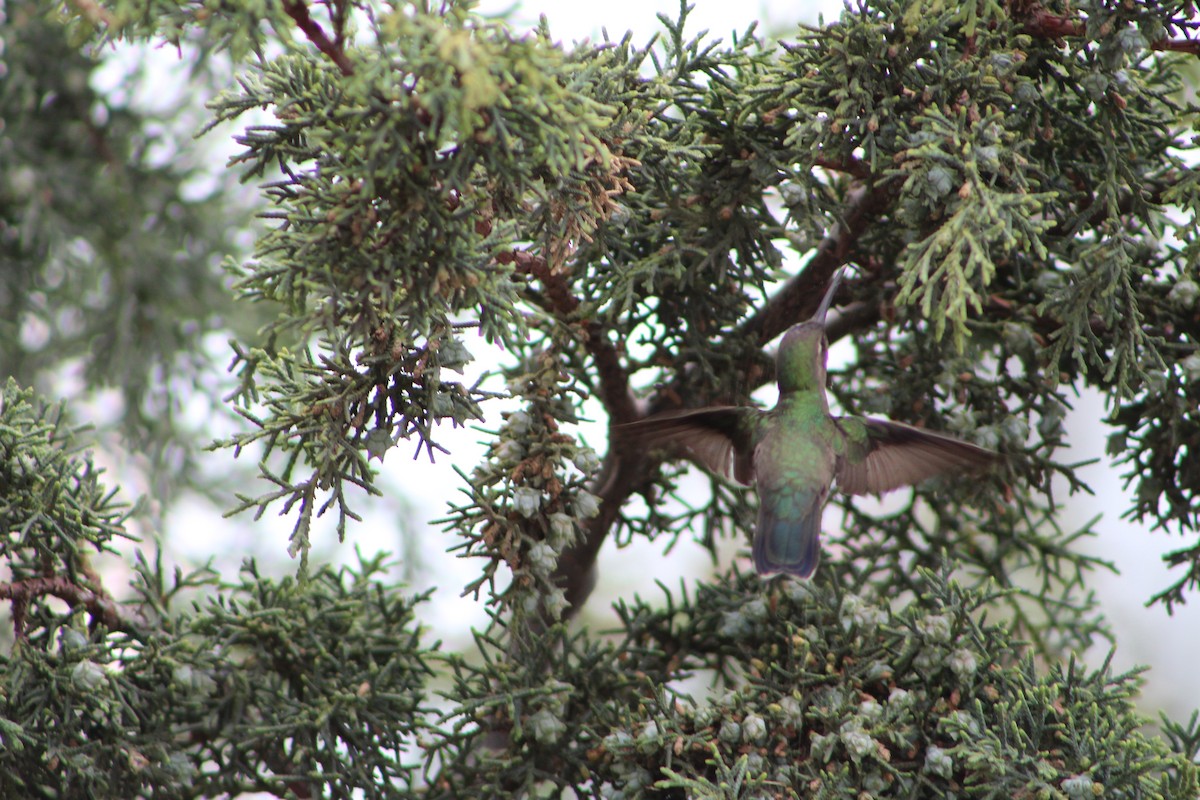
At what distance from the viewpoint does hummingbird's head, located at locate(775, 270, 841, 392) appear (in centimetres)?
170

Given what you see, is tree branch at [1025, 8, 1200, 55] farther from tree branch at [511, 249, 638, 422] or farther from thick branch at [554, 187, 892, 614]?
tree branch at [511, 249, 638, 422]

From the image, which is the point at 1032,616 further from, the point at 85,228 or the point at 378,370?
the point at 85,228

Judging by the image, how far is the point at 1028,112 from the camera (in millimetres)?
1451

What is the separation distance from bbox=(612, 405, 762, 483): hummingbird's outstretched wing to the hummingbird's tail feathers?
9 centimetres

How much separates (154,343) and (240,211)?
417 mm

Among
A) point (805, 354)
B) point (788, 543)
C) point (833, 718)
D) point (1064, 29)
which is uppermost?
point (1064, 29)

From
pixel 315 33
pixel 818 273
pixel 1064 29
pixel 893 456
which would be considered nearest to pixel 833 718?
pixel 893 456

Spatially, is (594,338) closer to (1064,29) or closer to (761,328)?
(761,328)

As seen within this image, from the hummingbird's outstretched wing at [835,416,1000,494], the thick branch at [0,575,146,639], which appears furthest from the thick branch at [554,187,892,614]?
the thick branch at [0,575,146,639]

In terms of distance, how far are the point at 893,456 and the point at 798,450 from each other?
0.15 m

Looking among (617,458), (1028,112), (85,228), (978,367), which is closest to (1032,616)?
(978,367)

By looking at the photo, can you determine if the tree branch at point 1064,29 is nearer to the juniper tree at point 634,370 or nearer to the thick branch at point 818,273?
the juniper tree at point 634,370

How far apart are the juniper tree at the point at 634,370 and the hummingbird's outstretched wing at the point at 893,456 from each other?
0.08m

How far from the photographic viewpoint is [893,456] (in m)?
1.73
